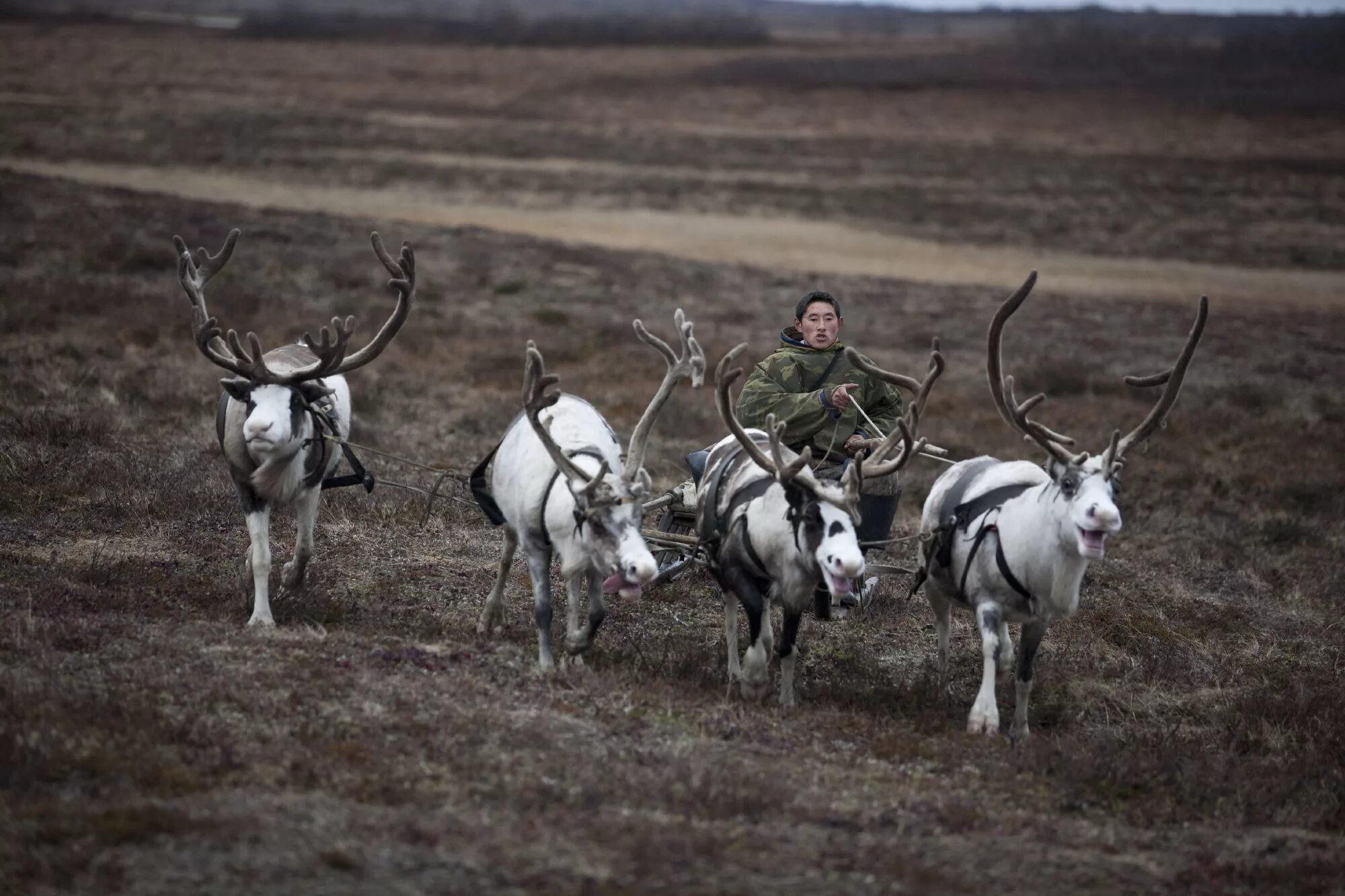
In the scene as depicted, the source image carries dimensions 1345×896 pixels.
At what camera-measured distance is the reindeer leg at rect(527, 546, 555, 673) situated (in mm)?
8086

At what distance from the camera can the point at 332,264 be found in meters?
24.0

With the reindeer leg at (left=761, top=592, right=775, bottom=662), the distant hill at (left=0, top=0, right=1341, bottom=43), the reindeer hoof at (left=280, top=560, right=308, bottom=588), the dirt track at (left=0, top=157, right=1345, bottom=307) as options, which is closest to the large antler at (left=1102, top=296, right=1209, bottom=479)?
the reindeer leg at (left=761, top=592, right=775, bottom=662)

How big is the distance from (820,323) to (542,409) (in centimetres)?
216

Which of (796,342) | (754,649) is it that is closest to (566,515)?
(754,649)

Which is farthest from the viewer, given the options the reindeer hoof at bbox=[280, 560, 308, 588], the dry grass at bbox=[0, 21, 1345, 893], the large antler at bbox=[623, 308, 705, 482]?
the reindeer hoof at bbox=[280, 560, 308, 588]

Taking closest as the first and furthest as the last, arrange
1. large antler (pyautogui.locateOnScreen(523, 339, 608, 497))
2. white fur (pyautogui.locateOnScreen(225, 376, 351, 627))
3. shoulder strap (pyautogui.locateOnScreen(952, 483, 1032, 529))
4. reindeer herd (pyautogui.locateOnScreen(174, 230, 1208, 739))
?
reindeer herd (pyautogui.locateOnScreen(174, 230, 1208, 739)) < large antler (pyautogui.locateOnScreen(523, 339, 608, 497)) < shoulder strap (pyautogui.locateOnScreen(952, 483, 1032, 529)) < white fur (pyautogui.locateOnScreen(225, 376, 351, 627))

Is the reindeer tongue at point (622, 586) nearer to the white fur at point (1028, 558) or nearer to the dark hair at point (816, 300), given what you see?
the white fur at point (1028, 558)

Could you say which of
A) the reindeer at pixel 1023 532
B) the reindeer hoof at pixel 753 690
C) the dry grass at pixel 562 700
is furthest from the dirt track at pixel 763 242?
the reindeer hoof at pixel 753 690

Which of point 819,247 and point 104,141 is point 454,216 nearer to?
point 819,247

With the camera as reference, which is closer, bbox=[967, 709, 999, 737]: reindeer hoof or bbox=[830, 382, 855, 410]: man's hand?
bbox=[967, 709, 999, 737]: reindeer hoof

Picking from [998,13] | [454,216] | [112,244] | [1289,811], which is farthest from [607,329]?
[998,13]

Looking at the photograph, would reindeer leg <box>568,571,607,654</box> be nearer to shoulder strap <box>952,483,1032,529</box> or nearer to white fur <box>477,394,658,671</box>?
white fur <box>477,394,658,671</box>

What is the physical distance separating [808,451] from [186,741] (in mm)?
3443

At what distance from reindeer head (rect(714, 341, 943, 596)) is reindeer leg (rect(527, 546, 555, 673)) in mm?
1372
